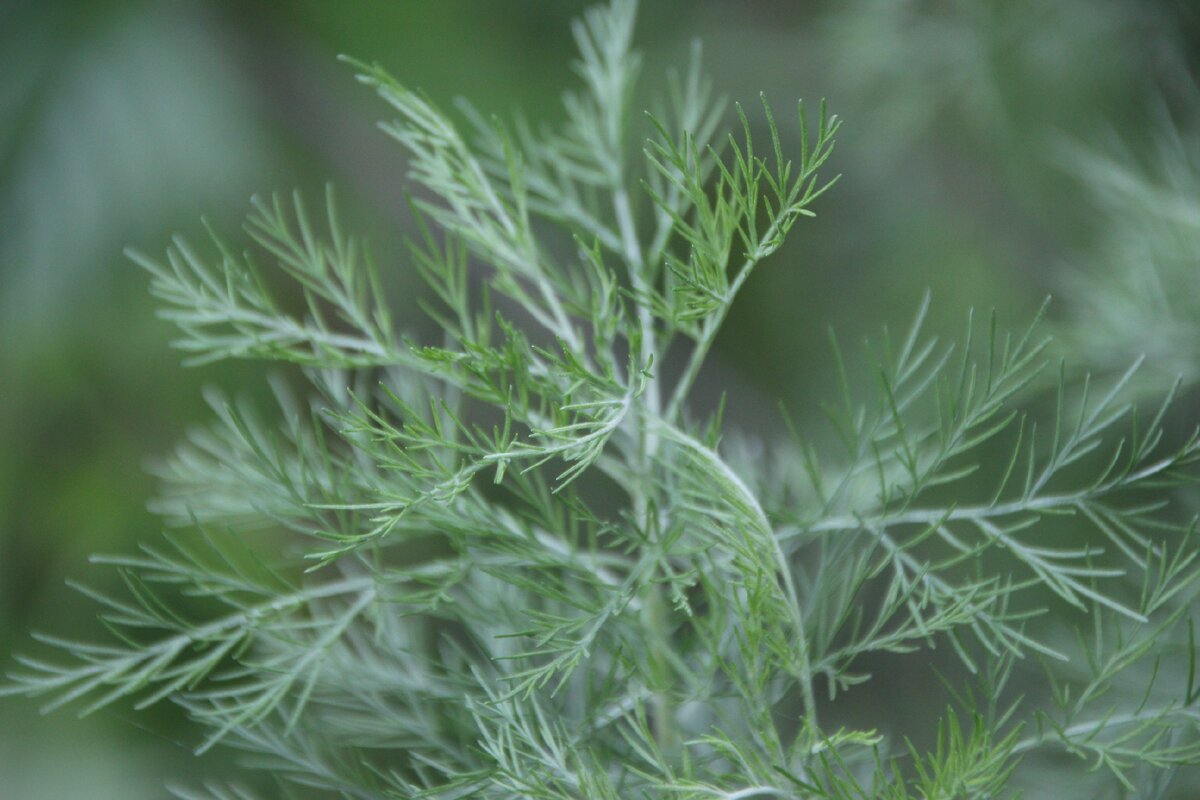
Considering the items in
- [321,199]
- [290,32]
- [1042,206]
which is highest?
[290,32]

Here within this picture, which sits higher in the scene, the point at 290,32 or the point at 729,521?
the point at 290,32

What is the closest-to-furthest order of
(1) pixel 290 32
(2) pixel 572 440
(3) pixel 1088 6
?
(2) pixel 572 440 → (3) pixel 1088 6 → (1) pixel 290 32

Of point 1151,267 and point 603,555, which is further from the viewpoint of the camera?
point 1151,267

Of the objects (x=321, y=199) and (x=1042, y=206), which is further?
(x=321, y=199)

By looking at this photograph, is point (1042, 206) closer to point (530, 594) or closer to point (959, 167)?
point (959, 167)

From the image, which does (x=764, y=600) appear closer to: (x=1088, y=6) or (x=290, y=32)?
(x=1088, y=6)

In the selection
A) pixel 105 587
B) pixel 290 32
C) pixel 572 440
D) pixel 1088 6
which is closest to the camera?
pixel 572 440

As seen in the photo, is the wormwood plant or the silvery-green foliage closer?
the wormwood plant

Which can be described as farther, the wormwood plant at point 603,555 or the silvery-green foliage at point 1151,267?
the silvery-green foliage at point 1151,267

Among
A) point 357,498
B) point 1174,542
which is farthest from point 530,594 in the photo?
point 1174,542
